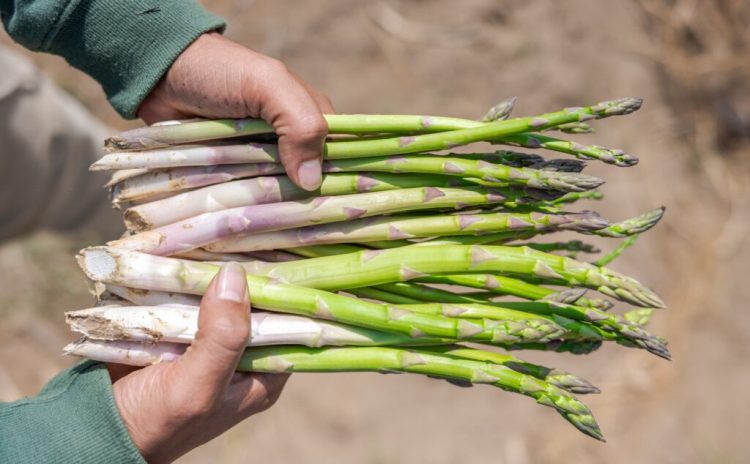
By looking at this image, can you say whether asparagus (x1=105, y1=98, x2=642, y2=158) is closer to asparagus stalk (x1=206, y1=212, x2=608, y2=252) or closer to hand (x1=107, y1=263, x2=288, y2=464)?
asparagus stalk (x1=206, y1=212, x2=608, y2=252)

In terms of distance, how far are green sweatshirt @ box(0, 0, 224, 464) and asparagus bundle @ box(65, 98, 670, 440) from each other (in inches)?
5.4

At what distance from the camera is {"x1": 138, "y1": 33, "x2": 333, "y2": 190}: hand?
5.51 feet

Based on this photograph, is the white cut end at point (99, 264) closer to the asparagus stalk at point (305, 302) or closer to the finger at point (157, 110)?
the asparagus stalk at point (305, 302)

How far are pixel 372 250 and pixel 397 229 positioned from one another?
9cm

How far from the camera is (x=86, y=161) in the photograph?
9.57 feet

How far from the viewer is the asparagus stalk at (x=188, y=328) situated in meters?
1.69

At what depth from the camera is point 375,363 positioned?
1.72 metres

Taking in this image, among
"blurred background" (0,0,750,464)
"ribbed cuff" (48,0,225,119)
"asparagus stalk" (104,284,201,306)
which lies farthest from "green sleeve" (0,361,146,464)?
"blurred background" (0,0,750,464)

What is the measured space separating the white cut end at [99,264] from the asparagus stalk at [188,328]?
91mm

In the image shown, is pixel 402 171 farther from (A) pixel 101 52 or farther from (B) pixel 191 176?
(A) pixel 101 52

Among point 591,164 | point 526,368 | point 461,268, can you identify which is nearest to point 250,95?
point 461,268

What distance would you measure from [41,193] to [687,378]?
360 centimetres

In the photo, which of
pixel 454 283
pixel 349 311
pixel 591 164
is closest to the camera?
pixel 349 311

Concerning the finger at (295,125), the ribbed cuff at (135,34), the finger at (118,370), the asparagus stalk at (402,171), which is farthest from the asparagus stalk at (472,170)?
the finger at (118,370)
